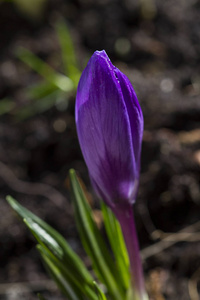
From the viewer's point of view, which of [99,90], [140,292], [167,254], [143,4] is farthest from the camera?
[143,4]

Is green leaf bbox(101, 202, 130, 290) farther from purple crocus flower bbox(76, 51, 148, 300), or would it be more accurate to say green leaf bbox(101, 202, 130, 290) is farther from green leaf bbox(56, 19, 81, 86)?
green leaf bbox(56, 19, 81, 86)

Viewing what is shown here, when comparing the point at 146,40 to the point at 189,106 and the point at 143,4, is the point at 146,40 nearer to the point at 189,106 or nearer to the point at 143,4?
the point at 143,4

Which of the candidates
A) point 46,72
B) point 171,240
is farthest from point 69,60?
point 171,240

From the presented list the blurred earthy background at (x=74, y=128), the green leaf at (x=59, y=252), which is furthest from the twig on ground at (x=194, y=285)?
the green leaf at (x=59, y=252)

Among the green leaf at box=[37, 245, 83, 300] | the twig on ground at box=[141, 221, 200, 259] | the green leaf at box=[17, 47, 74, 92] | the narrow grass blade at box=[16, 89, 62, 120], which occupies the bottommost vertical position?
the twig on ground at box=[141, 221, 200, 259]

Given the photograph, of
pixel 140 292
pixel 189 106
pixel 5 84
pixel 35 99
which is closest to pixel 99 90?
pixel 140 292

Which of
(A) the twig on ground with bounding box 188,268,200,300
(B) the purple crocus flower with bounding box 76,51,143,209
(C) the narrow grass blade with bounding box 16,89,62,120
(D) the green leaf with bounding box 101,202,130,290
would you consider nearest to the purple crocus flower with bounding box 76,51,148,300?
(B) the purple crocus flower with bounding box 76,51,143,209

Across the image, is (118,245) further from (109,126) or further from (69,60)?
(69,60)
